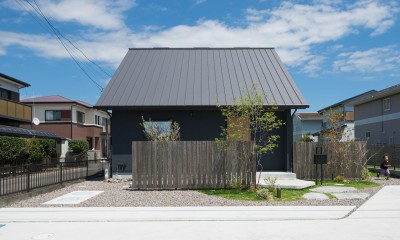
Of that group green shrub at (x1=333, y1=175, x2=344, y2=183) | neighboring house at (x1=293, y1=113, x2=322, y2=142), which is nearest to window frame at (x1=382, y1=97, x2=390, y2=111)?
green shrub at (x1=333, y1=175, x2=344, y2=183)

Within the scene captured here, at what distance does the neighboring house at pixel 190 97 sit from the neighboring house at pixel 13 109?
1340cm

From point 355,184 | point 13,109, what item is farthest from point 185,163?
point 13,109

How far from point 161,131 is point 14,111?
20262mm

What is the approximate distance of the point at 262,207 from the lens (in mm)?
10938

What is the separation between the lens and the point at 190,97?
18688 mm

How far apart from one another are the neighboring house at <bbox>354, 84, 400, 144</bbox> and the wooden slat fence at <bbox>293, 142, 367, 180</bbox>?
42.9ft

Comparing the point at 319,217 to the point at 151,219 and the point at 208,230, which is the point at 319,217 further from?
the point at 151,219

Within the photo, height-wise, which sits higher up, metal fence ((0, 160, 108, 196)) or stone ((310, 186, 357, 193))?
metal fence ((0, 160, 108, 196))

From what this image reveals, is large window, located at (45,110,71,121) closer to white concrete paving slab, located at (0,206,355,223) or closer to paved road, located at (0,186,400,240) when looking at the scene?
white concrete paving slab, located at (0,206,355,223)

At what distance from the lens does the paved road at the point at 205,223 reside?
7871mm

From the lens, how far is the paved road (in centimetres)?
787

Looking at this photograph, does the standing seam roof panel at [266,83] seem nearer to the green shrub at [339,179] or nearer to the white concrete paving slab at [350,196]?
the green shrub at [339,179]

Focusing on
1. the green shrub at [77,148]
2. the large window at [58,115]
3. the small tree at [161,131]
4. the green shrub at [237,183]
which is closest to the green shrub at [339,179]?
the green shrub at [237,183]

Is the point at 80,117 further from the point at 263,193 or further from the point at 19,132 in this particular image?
the point at 263,193
